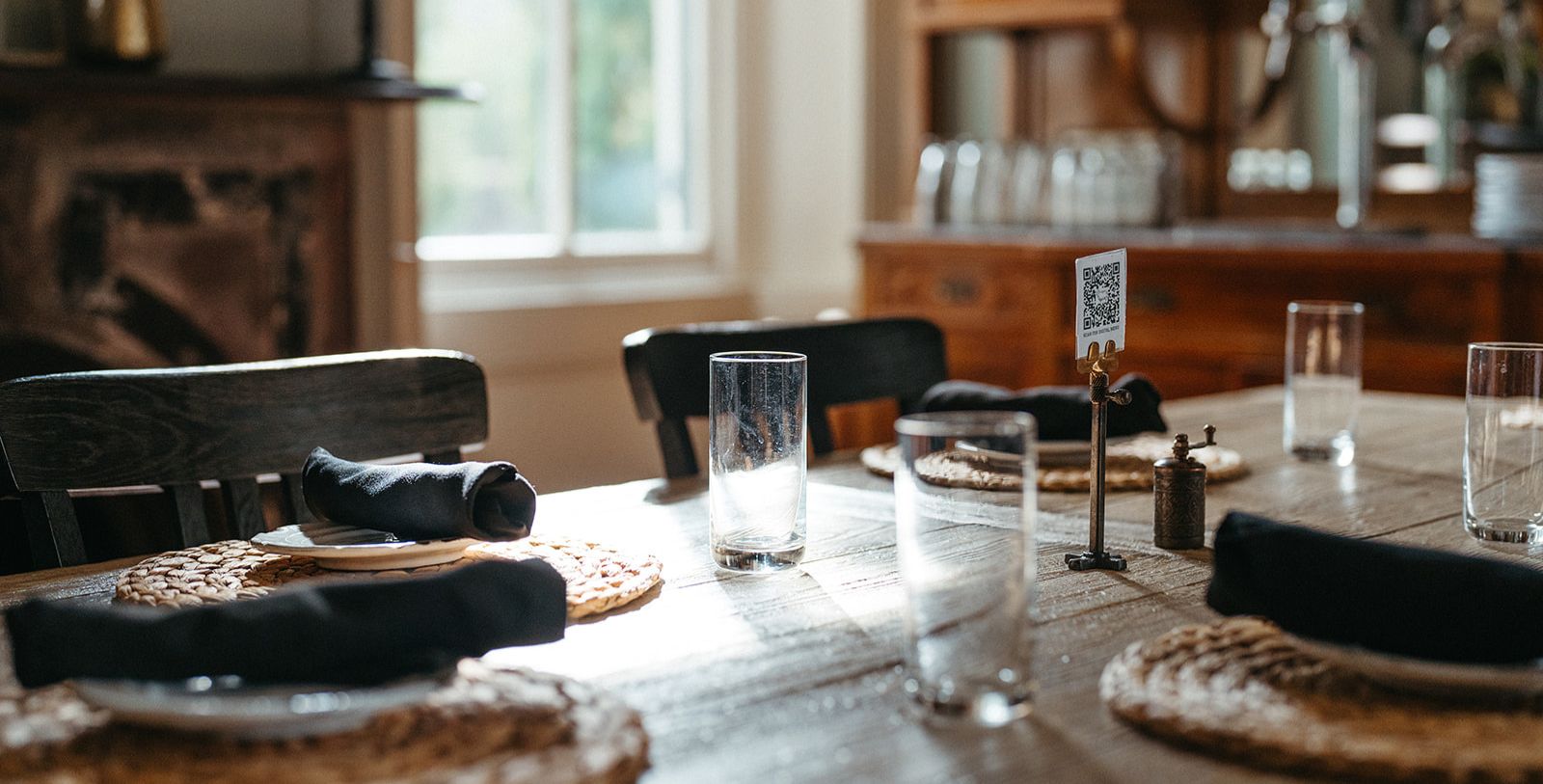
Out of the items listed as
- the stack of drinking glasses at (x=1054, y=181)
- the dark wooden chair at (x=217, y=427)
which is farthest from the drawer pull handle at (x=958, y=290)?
the dark wooden chair at (x=217, y=427)

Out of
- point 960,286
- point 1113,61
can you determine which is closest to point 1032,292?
point 960,286

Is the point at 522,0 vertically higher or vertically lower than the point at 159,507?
higher

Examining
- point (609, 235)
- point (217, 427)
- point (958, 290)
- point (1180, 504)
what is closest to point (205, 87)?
Result: point (609, 235)

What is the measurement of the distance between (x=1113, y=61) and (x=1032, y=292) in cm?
89

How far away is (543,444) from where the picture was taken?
12.7ft

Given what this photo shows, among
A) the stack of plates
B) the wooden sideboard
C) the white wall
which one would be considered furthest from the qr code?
the white wall

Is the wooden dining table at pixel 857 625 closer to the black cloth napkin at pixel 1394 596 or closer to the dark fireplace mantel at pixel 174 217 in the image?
the black cloth napkin at pixel 1394 596

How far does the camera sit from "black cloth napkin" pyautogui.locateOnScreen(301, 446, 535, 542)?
1.00m

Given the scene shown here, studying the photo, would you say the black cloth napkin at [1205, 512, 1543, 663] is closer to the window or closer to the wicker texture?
the wicker texture

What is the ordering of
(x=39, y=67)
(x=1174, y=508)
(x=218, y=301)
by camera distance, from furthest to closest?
(x=218, y=301)
(x=39, y=67)
(x=1174, y=508)

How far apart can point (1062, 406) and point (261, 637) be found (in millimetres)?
911

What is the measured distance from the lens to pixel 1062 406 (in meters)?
1.47

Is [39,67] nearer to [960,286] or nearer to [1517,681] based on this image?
[960,286]

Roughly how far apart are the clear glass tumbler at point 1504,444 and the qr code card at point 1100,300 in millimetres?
263
